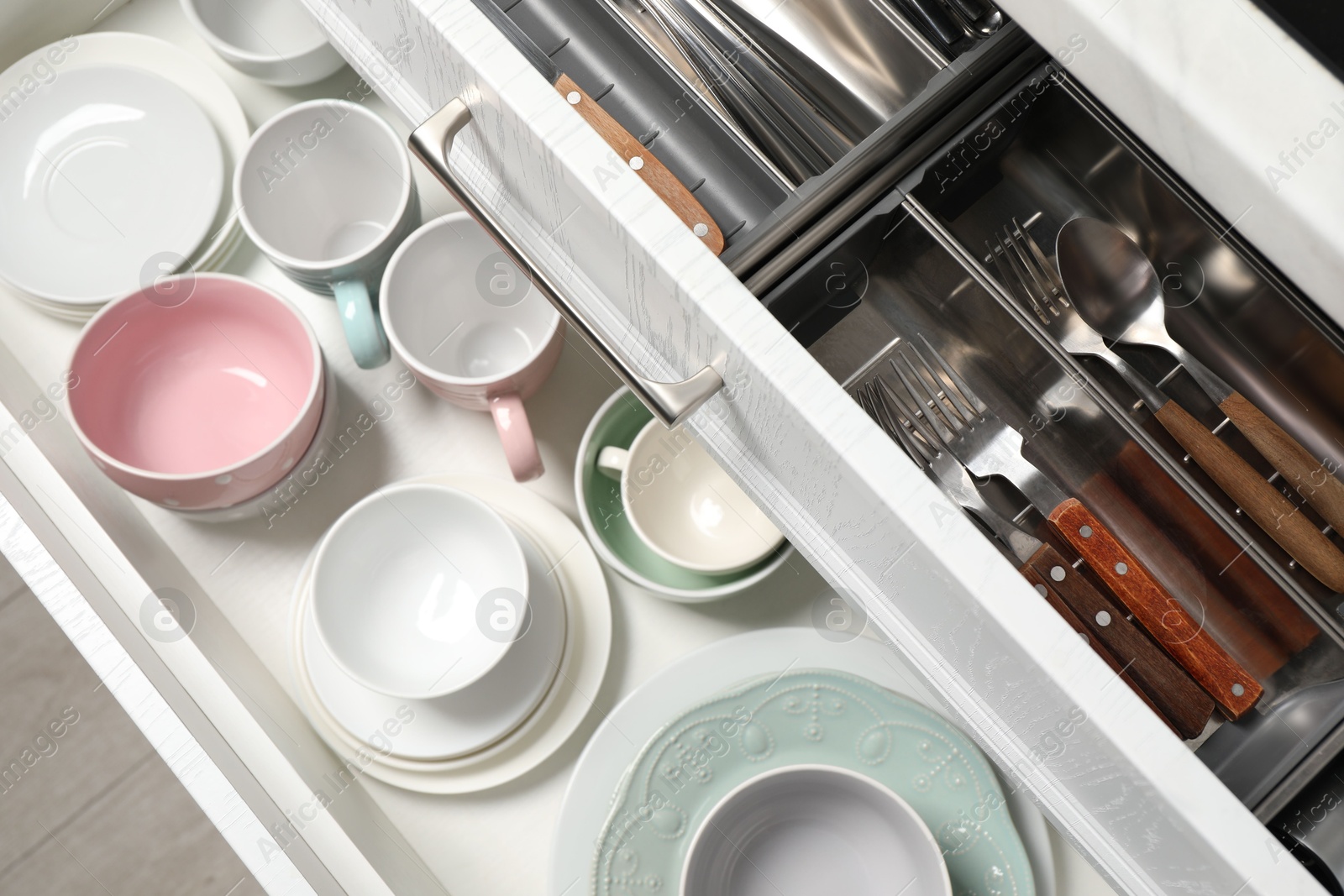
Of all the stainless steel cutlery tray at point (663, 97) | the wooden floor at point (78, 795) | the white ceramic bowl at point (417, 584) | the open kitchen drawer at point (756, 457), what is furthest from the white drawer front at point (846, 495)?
the wooden floor at point (78, 795)

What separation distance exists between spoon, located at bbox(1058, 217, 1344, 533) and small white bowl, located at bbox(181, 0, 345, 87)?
52 centimetres

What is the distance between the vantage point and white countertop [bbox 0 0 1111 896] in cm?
65

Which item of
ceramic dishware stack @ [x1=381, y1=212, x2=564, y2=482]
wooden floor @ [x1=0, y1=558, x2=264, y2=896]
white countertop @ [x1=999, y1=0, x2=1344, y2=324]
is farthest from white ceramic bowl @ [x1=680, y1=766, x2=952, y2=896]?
wooden floor @ [x1=0, y1=558, x2=264, y2=896]

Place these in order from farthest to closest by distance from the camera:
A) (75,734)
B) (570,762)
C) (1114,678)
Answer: (75,734) → (570,762) → (1114,678)

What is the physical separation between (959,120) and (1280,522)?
0.26 m

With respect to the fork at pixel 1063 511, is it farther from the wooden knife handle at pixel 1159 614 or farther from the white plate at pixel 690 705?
the white plate at pixel 690 705

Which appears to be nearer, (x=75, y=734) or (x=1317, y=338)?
(x=1317, y=338)

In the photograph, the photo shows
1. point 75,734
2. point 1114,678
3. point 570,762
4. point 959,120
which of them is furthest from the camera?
point 75,734

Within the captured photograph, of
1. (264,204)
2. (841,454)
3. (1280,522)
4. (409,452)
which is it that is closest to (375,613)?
(409,452)

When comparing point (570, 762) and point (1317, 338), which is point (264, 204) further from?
point (1317, 338)

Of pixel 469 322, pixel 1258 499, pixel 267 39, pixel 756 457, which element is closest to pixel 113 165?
A: pixel 267 39

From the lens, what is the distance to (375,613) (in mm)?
665

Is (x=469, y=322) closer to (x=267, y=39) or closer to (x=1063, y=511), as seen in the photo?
(x=267, y=39)

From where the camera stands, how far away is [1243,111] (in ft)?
1.15
